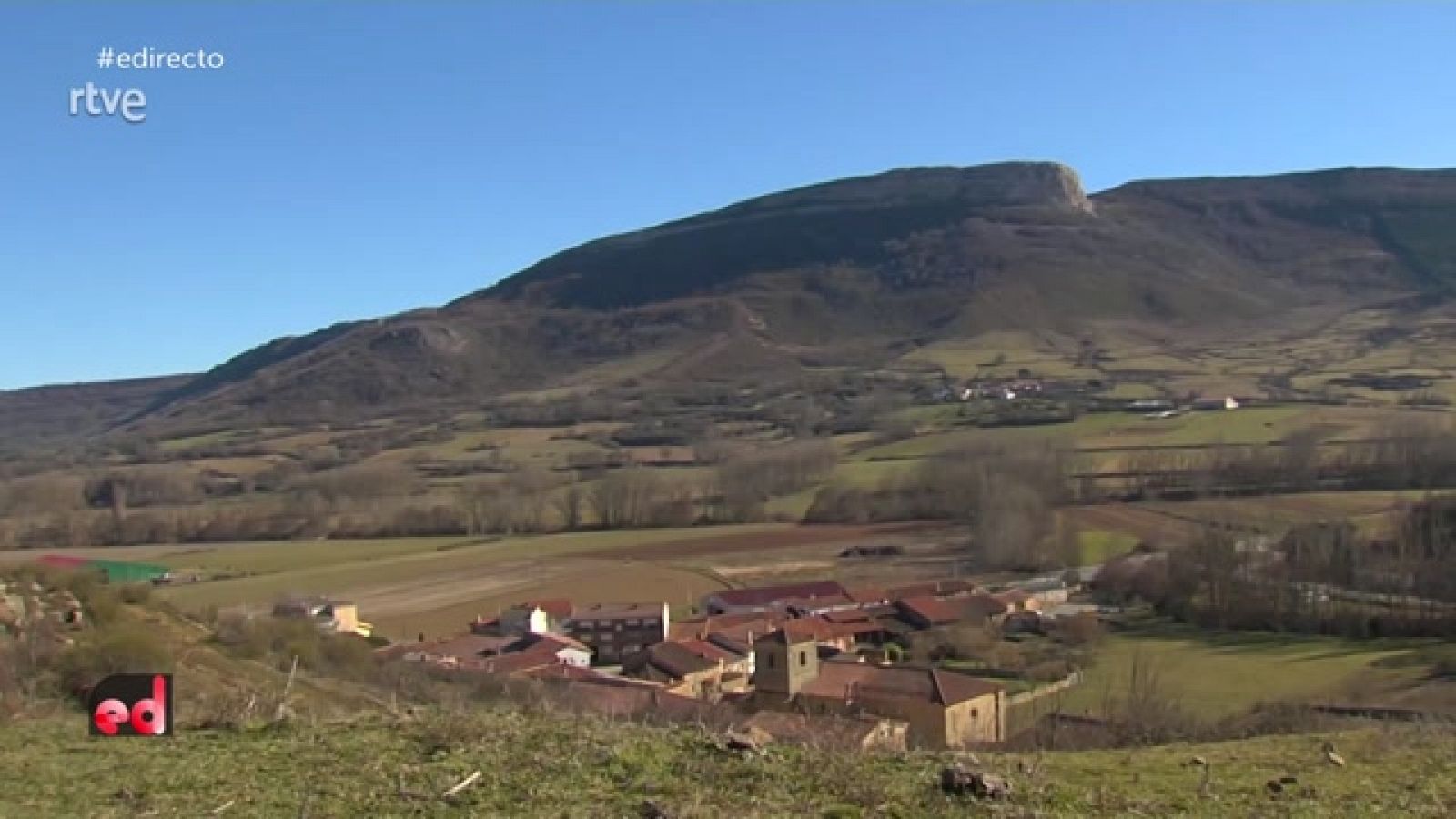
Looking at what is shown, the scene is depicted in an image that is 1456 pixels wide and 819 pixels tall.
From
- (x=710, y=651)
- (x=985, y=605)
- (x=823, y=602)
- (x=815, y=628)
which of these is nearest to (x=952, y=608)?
(x=985, y=605)

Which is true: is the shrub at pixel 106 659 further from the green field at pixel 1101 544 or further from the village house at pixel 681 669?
the green field at pixel 1101 544

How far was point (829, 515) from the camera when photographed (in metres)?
87.6

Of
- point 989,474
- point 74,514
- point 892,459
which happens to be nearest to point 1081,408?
point 892,459

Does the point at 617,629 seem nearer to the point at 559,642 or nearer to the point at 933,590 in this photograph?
the point at 559,642

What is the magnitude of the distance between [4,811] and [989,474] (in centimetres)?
7739

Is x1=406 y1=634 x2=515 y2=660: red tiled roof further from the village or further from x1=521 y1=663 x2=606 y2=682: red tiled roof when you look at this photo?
x1=521 y1=663 x2=606 y2=682: red tiled roof

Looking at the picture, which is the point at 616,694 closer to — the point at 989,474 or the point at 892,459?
the point at 989,474

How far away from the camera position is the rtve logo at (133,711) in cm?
1053

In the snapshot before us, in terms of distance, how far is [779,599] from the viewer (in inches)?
2395

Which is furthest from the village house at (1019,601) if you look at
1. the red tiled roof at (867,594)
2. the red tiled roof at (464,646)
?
the red tiled roof at (464,646)

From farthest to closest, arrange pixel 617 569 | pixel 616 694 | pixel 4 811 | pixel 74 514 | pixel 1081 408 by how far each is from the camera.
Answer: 1. pixel 1081 408
2. pixel 74 514
3. pixel 617 569
4. pixel 616 694
5. pixel 4 811

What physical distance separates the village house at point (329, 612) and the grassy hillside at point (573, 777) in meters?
37.9

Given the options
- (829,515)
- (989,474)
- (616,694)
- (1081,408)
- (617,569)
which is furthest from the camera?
(1081,408)

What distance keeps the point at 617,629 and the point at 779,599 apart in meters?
9.55
